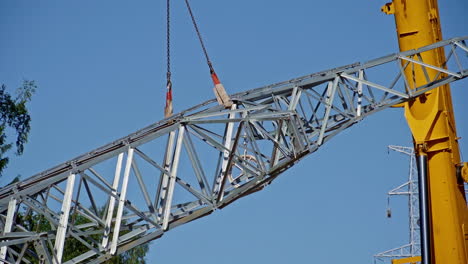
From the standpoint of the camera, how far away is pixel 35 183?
21.2 metres

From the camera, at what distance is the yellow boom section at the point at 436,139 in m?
24.3

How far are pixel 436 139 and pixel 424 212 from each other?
2.16 meters

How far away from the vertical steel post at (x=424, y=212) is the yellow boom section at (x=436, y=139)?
21 centimetres

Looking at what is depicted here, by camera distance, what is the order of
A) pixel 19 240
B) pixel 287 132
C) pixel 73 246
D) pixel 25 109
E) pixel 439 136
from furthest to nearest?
pixel 73 246
pixel 25 109
pixel 439 136
pixel 287 132
pixel 19 240

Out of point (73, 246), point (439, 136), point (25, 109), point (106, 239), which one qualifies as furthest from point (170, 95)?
point (73, 246)

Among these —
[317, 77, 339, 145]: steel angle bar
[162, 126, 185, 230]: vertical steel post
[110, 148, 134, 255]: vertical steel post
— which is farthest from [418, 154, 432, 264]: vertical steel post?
[110, 148, 134, 255]: vertical steel post

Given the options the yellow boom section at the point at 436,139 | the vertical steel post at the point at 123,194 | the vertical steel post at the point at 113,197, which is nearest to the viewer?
the vertical steel post at the point at 123,194

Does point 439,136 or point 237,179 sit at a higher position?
point 439,136

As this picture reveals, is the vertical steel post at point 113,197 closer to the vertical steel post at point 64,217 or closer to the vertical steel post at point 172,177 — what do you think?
the vertical steel post at point 64,217

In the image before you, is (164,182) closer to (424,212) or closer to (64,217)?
(64,217)

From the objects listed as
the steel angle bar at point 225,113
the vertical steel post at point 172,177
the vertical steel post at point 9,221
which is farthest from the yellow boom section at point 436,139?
the vertical steel post at point 9,221

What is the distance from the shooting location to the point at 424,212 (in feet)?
78.0

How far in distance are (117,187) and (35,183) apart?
1812mm

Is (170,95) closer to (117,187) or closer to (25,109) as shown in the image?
(117,187)
